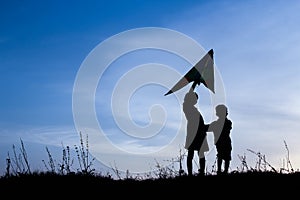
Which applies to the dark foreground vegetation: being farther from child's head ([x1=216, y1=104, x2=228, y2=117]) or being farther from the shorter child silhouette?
child's head ([x1=216, y1=104, x2=228, y2=117])

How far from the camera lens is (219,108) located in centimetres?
1270

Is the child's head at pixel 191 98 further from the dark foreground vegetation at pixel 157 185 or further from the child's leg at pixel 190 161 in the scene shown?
the dark foreground vegetation at pixel 157 185

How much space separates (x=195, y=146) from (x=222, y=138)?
792mm

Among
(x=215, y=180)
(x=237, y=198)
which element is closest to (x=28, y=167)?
(x=215, y=180)

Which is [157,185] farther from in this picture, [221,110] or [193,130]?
[221,110]

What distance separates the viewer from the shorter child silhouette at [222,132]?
41.7 feet

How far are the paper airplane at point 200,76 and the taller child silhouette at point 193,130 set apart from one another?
503 mm

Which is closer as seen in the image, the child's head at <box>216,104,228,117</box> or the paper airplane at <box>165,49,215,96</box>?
the child's head at <box>216,104,228,117</box>

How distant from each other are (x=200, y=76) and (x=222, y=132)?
169 centimetres

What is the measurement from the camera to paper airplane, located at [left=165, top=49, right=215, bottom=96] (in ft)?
43.0

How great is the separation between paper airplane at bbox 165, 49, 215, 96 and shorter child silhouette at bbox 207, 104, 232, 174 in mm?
849

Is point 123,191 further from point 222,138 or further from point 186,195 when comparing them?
point 222,138

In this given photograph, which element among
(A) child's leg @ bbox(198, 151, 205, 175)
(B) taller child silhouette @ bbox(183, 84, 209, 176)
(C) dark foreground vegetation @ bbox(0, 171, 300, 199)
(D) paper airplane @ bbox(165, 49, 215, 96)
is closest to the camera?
(C) dark foreground vegetation @ bbox(0, 171, 300, 199)

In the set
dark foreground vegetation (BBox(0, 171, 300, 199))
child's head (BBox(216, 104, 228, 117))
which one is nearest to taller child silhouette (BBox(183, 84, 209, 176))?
child's head (BBox(216, 104, 228, 117))
